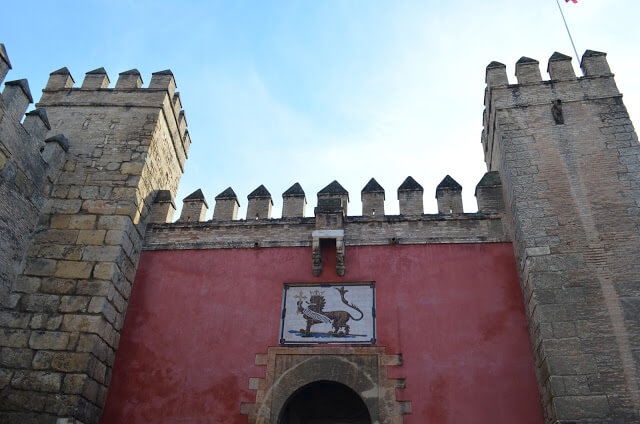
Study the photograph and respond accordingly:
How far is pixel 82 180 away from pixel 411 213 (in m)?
4.66

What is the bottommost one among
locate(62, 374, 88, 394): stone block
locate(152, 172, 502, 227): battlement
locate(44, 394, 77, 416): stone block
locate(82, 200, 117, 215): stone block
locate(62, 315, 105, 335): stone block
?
locate(44, 394, 77, 416): stone block

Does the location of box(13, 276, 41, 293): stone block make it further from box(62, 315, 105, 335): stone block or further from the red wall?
the red wall

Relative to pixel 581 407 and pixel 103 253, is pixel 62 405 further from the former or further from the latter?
pixel 581 407

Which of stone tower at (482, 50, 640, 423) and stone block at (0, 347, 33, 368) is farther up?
stone tower at (482, 50, 640, 423)

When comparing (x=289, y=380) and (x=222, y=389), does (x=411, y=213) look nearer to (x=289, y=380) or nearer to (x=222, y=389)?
(x=289, y=380)

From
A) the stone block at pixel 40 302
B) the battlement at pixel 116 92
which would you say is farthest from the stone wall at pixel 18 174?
the battlement at pixel 116 92

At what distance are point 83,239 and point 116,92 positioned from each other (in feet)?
9.00

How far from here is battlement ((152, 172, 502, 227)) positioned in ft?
23.0

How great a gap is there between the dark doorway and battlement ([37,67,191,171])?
4.74 metres

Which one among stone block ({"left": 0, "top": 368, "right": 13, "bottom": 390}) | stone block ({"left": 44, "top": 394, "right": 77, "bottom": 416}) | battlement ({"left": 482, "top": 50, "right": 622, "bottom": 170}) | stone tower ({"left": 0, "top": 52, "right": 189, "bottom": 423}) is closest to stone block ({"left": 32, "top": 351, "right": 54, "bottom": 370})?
stone tower ({"left": 0, "top": 52, "right": 189, "bottom": 423})

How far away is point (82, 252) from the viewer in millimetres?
6312

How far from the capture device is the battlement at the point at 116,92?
7.83m

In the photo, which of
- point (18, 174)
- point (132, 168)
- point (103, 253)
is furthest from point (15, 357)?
point (132, 168)

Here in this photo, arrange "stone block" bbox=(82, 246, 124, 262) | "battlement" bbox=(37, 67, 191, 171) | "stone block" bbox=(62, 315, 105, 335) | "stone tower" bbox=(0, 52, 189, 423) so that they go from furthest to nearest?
"battlement" bbox=(37, 67, 191, 171)
"stone block" bbox=(82, 246, 124, 262)
"stone block" bbox=(62, 315, 105, 335)
"stone tower" bbox=(0, 52, 189, 423)
